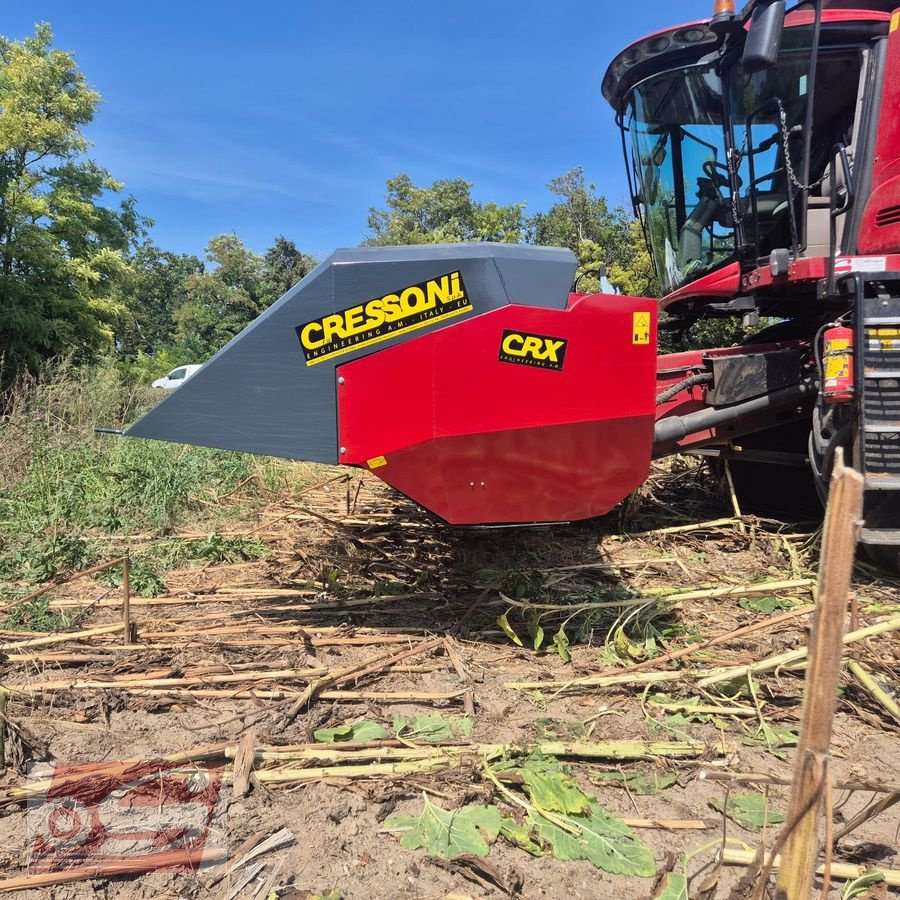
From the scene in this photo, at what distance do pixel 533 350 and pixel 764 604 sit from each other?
6.19 ft

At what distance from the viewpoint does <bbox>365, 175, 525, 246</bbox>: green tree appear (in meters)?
24.5

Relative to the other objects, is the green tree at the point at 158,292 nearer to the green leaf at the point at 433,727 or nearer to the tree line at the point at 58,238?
the tree line at the point at 58,238

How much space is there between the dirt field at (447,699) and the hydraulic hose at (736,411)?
2.50 feet

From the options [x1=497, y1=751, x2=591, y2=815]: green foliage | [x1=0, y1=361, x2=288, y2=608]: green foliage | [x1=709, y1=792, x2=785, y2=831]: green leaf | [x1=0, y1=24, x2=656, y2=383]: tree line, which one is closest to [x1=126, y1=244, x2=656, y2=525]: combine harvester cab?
[x1=497, y1=751, x2=591, y2=815]: green foliage

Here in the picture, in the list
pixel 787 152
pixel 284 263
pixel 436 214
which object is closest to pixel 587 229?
pixel 436 214

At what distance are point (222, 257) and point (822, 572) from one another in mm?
36041

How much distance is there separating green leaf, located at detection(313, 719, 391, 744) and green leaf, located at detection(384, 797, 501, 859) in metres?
0.37

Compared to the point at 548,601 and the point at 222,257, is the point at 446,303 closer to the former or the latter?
the point at 548,601

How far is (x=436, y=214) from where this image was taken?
1068 inches

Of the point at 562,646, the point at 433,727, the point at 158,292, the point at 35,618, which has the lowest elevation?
the point at 433,727

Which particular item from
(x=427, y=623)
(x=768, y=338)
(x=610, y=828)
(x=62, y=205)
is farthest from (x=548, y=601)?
(x=62, y=205)

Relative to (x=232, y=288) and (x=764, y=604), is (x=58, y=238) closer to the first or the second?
(x=764, y=604)

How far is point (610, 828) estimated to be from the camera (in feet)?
5.80

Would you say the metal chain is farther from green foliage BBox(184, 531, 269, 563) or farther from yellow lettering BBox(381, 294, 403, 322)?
green foliage BBox(184, 531, 269, 563)
